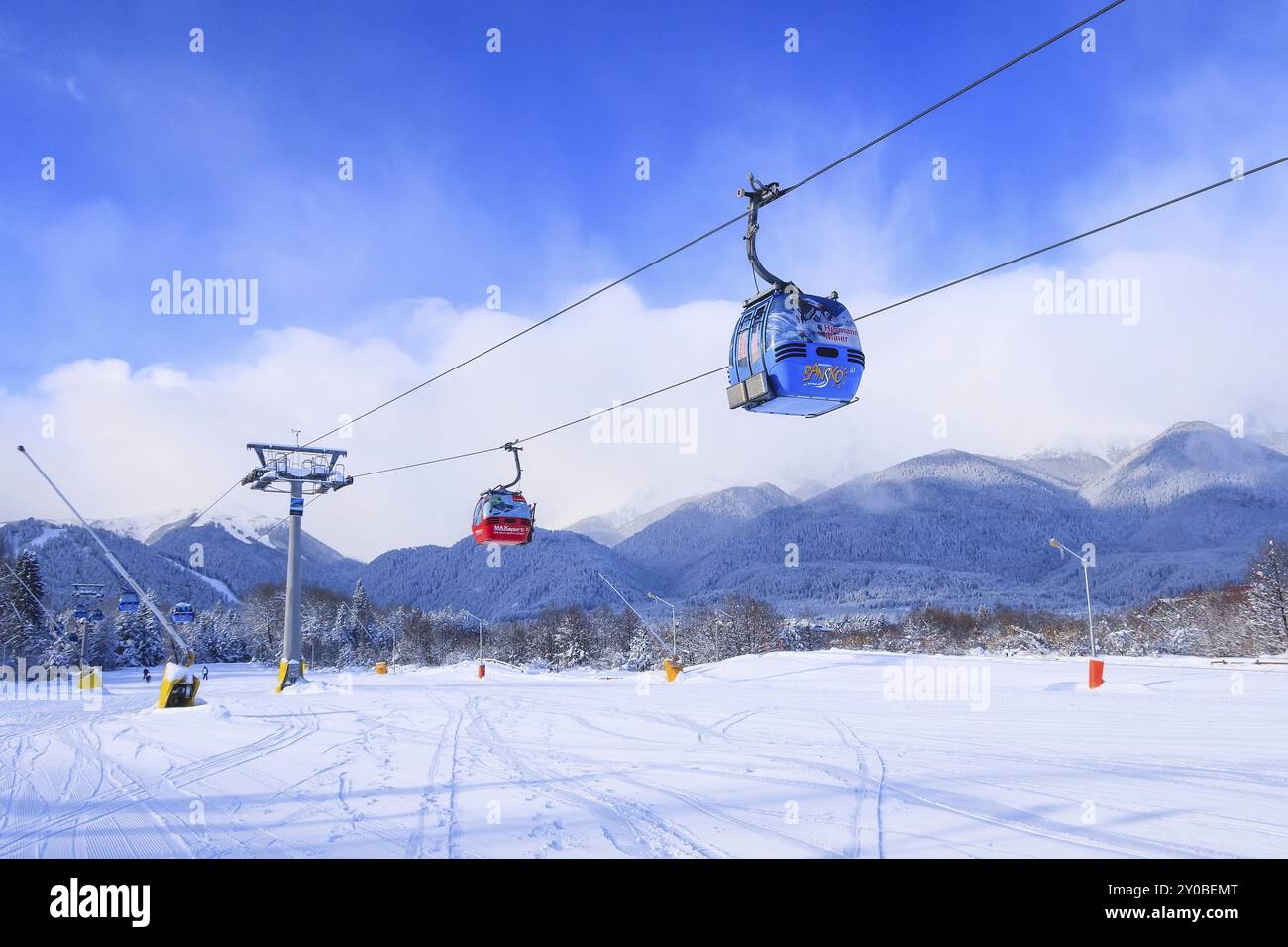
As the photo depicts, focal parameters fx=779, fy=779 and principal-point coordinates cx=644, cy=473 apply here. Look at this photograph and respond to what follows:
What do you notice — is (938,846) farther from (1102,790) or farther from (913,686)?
(913,686)

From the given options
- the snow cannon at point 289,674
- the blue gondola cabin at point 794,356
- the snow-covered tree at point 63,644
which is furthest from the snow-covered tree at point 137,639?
the blue gondola cabin at point 794,356

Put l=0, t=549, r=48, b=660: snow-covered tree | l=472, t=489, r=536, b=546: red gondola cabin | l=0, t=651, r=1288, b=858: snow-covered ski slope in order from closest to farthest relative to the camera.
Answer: l=0, t=651, r=1288, b=858: snow-covered ski slope
l=472, t=489, r=536, b=546: red gondola cabin
l=0, t=549, r=48, b=660: snow-covered tree

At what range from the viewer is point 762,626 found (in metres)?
138

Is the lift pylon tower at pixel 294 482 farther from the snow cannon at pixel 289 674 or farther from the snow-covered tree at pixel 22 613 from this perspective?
the snow-covered tree at pixel 22 613

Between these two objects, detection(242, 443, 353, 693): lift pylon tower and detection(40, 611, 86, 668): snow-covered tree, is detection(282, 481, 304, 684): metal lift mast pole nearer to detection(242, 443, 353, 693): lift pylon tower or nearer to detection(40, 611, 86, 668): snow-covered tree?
detection(242, 443, 353, 693): lift pylon tower

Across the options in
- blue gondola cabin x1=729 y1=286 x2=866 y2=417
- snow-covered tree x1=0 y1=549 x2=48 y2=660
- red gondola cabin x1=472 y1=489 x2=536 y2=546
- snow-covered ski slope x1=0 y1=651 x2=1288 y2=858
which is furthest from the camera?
snow-covered tree x1=0 y1=549 x2=48 y2=660

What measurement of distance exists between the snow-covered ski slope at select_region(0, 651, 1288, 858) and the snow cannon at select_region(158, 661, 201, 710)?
1.52 m

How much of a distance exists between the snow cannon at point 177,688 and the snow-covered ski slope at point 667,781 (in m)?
1.52

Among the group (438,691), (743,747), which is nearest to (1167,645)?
(438,691)

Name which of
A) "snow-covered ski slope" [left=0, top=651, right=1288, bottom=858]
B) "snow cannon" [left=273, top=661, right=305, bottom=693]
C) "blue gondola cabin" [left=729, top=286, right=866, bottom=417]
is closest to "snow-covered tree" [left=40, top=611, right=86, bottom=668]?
"snow cannon" [left=273, top=661, right=305, bottom=693]

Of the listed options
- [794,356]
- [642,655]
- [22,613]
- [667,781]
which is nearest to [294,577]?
[667,781]

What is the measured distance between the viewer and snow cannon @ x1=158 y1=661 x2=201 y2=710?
22.4 metres

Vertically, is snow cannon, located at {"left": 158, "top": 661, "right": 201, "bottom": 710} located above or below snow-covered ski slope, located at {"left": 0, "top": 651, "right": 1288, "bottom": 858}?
below

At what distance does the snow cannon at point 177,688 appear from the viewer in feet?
73.5
